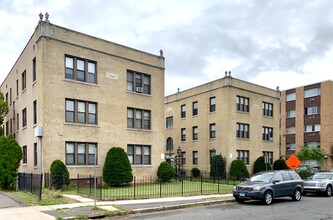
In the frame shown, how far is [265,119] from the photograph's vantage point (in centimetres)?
4066

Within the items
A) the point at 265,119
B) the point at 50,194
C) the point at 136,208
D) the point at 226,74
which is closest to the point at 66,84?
the point at 50,194

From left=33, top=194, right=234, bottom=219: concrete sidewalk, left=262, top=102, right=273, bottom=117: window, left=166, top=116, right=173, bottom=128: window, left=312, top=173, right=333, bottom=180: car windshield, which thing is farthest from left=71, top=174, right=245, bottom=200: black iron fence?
left=166, top=116, right=173, bottom=128: window

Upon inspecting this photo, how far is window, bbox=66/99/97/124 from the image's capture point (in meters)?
24.2

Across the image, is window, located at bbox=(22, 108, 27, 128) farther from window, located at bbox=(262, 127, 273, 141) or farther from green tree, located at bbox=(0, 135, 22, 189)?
window, located at bbox=(262, 127, 273, 141)

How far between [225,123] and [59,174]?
785 inches

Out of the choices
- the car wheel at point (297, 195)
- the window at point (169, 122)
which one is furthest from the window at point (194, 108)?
the car wheel at point (297, 195)

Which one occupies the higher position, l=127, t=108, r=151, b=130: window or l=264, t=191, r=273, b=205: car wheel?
l=127, t=108, r=151, b=130: window

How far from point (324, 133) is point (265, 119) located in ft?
60.1

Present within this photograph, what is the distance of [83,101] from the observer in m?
25.0

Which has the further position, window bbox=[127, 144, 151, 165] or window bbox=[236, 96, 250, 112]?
window bbox=[236, 96, 250, 112]

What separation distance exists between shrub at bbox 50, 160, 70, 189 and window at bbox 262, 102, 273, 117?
26066 mm

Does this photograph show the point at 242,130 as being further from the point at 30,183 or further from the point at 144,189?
the point at 30,183

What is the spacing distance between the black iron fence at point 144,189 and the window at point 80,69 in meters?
6.92

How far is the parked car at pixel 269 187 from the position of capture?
16047 mm
